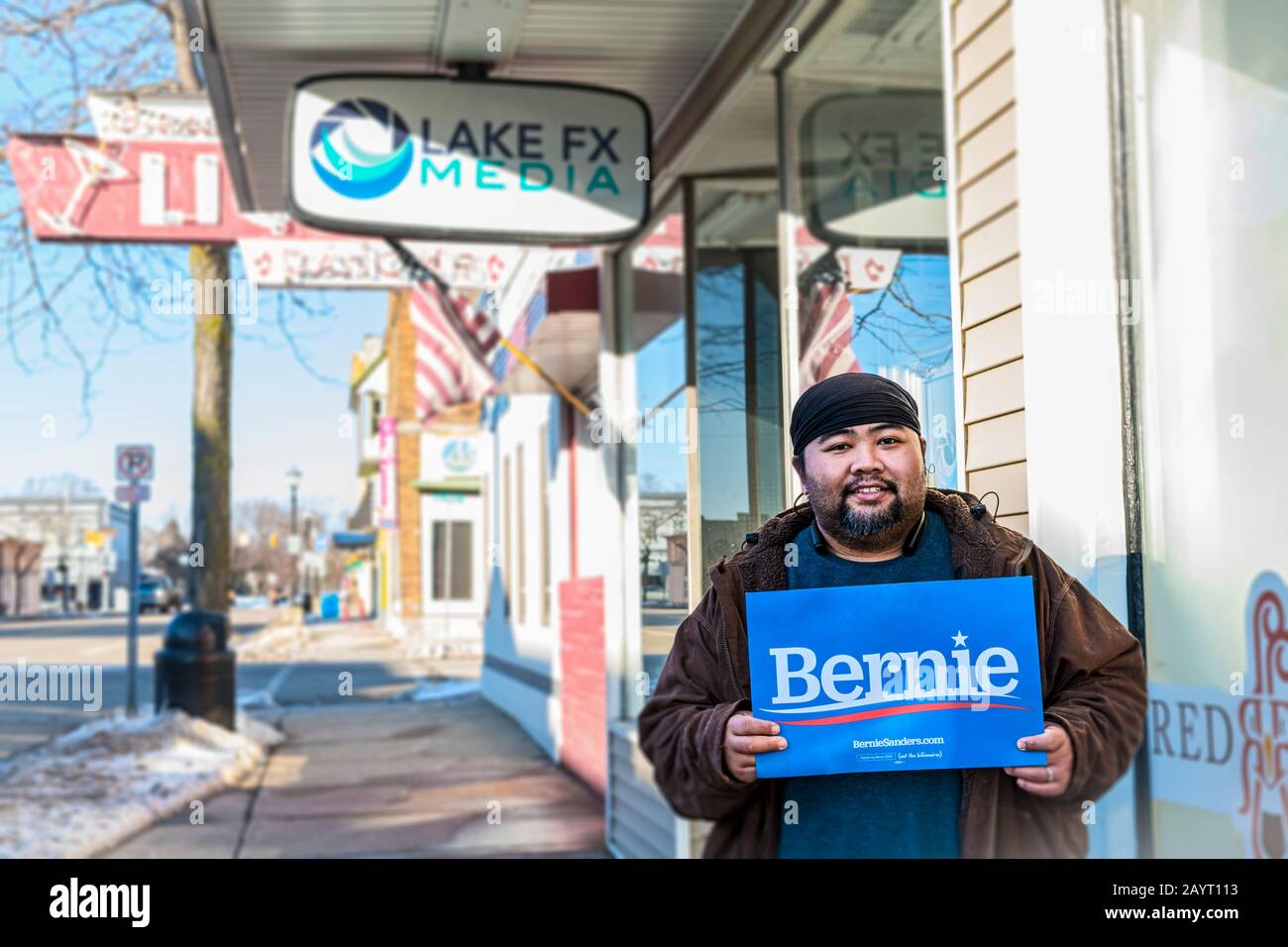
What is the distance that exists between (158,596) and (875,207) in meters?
55.4

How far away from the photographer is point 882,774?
7.44 ft

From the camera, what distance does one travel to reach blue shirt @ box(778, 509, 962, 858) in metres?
2.28

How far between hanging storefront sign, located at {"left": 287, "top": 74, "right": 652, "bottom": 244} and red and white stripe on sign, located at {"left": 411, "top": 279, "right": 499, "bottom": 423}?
5.03m

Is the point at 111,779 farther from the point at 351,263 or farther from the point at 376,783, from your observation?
the point at 351,263

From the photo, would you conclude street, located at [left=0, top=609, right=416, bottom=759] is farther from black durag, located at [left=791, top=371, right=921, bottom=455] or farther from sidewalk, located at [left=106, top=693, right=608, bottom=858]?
black durag, located at [left=791, top=371, right=921, bottom=455]

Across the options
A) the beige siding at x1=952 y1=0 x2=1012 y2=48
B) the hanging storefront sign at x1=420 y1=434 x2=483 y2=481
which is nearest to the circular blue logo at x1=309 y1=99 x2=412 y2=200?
the beige siding at x1=952 y1=0 x2=1012 y2=48

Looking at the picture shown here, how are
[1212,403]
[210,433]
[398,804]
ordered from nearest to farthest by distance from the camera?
1. [1212,403]
2. [398,804]
3. [210,433]

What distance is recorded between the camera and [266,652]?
2742 cm

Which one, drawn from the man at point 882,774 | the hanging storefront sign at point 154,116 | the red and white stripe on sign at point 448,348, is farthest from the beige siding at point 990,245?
the red and white stripe on sign at point 448,348

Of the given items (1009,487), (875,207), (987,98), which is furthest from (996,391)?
(875,207)

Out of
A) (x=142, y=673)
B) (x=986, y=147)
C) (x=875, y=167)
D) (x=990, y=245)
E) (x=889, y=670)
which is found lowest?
(x=142, y=673)

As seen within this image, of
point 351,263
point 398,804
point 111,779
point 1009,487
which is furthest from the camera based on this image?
point 351,263

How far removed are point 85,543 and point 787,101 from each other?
6061 cm

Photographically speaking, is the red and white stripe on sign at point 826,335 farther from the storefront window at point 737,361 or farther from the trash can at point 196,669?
the trash can at point 196,669
